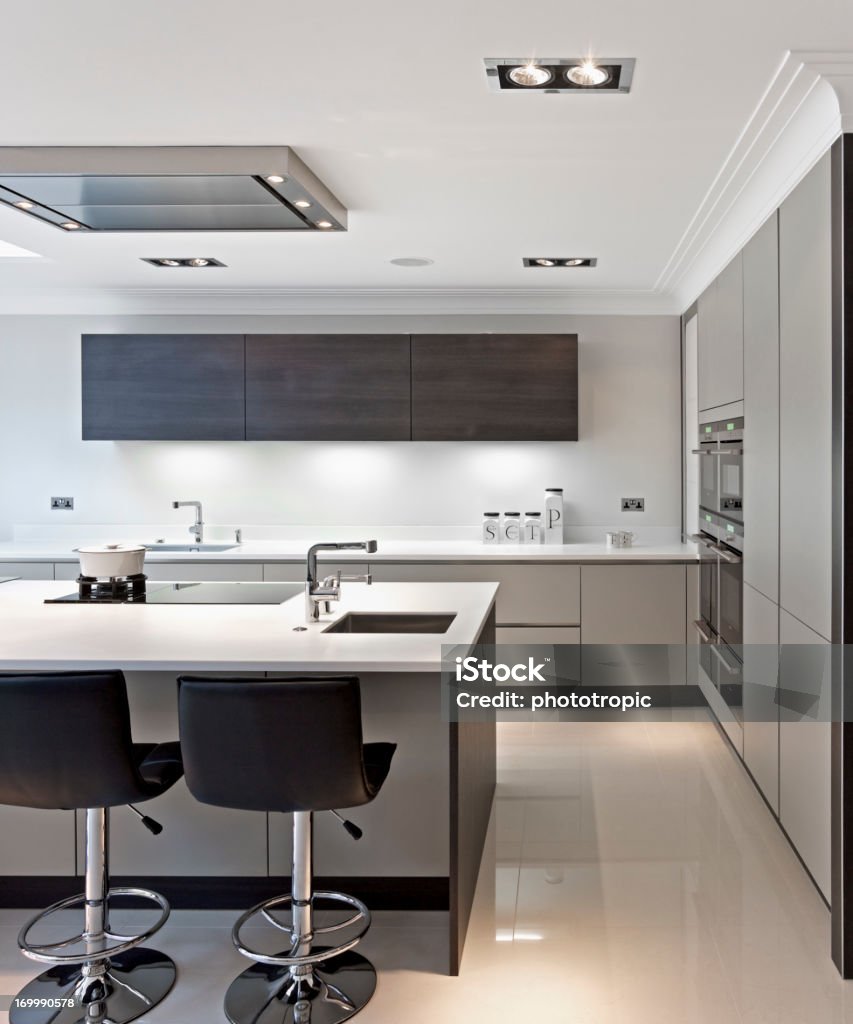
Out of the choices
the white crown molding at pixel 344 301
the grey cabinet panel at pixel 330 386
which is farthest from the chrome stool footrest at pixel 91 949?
the white crown molding at pixel 344 301

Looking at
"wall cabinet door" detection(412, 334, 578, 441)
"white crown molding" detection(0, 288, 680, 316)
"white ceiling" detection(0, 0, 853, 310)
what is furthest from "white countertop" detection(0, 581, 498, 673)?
"white crown molding" detection(0, 288, 680, 316)

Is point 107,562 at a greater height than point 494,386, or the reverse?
point 494,386

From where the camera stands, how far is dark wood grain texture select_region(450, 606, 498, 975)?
8.21 ft

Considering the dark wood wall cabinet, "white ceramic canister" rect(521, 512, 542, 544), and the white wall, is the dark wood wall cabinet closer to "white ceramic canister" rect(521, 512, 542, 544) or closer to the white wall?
the white wall

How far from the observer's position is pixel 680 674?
544 cm

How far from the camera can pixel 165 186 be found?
3121 mm

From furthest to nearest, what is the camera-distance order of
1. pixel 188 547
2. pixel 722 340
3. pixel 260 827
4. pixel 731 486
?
pixel 188 547 < pixel 722 340 < pixel 731 486 < pixel 260 827

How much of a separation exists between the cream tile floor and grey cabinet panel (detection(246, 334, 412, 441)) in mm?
2509

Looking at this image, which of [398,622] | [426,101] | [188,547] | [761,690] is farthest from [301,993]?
[188,547]

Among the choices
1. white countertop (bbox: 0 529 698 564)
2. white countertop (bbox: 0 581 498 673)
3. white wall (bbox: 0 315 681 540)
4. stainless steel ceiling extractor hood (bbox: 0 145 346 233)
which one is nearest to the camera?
white countertop (bbox: 0 581 498 673)

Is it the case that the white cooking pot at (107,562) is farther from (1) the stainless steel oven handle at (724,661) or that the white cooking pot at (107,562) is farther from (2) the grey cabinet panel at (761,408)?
(1) the stainless steel oven handle at (724,661)

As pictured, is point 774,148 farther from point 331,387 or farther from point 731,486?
point 331,387

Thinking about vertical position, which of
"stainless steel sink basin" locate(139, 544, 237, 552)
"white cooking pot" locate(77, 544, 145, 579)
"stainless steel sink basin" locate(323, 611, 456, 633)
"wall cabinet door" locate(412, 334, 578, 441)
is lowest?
"stainless steel sink basin" locate(323, 611, 456, 633)

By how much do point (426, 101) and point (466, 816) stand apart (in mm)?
2156
